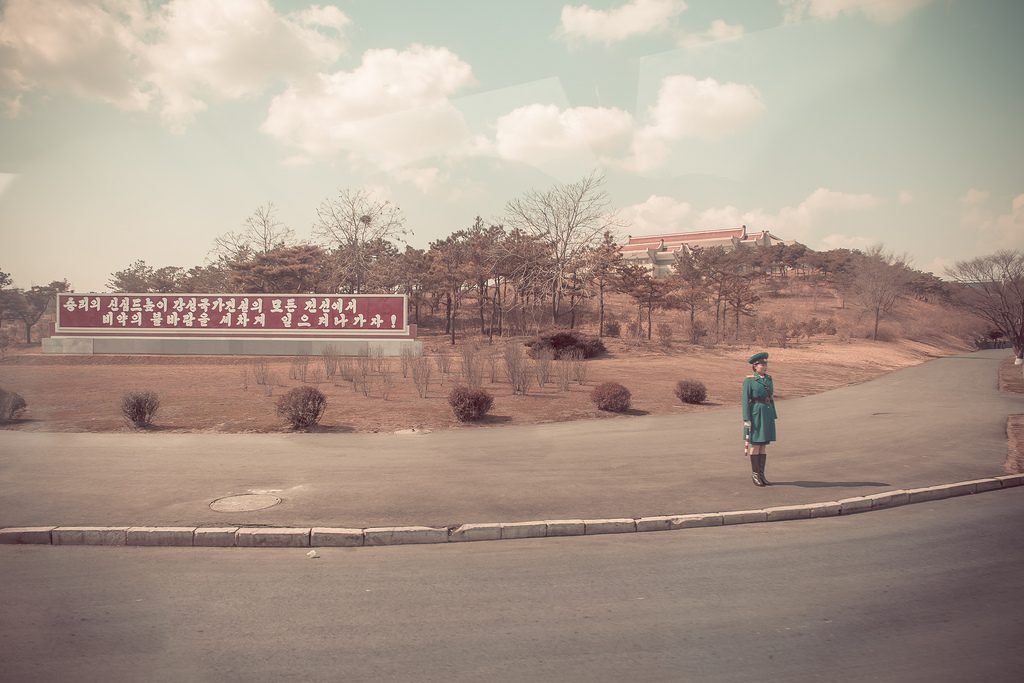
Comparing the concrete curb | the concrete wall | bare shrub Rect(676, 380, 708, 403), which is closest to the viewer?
the concrete curb

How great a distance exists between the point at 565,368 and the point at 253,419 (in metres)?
10.3

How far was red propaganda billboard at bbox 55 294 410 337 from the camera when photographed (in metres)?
35.1

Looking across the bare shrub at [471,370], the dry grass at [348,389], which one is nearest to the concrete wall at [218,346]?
the dry grass at [348,389]

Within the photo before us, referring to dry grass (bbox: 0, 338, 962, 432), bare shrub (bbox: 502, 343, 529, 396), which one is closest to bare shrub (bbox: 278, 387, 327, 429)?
dry grass (bbox: 0, 338, 962, 432)

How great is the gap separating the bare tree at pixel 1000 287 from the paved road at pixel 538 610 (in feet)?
127

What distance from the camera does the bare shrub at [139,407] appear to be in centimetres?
1429

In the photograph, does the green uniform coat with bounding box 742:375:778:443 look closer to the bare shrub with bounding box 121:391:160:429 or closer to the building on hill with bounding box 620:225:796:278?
the bare shrub with bounding box 121:391:160:429

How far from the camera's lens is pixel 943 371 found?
3269 centimetres

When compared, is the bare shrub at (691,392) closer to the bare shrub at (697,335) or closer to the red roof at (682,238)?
the bare shrub at (697,335)

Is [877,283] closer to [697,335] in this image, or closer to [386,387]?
[697,335]

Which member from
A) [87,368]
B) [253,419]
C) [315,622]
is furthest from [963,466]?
[87,368]

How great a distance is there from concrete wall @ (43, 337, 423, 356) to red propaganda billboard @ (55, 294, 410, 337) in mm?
441

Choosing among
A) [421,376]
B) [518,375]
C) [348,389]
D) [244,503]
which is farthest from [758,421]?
[348,389]

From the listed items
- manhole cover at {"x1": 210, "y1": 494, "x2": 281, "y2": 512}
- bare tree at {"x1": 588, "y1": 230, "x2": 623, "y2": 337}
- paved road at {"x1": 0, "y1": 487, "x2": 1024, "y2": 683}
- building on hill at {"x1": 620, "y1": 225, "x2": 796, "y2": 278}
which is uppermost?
building on hill at {"x1": 620, "y1": 225, "x2": 796, "y2": 278}
